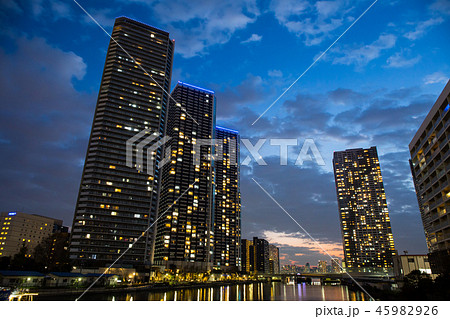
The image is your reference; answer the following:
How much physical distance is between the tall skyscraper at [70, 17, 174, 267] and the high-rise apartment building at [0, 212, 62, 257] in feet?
282

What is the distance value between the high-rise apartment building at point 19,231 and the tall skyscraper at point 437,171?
181m

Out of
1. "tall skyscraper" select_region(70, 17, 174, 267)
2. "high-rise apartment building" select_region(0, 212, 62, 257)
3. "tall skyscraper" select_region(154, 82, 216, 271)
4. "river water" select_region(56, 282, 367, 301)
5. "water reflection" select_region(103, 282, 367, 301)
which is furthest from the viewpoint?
"high-rise apartment building" select_region(0, 212, 62, 257)

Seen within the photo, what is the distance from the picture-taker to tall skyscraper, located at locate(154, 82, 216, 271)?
493 ft

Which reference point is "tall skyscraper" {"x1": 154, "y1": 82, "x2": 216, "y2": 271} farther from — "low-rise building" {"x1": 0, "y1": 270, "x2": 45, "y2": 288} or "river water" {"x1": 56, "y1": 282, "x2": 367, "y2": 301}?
"low-rise building" {"x1": 0, "y1": 270, "x2": 45, "y2": 288}

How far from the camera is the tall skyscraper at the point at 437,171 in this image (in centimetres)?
4612

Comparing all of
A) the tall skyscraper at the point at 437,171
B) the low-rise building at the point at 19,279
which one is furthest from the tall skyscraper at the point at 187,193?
the tall skyscraper at the point at 437,171

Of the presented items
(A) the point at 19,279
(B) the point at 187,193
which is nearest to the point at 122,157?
(A) the point at 19,279

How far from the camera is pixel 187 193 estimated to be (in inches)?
6220

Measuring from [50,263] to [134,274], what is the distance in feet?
84.9

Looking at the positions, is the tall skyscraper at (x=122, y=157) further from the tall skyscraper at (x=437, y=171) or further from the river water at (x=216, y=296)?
the tall skyscraper at (x=437, y=171)

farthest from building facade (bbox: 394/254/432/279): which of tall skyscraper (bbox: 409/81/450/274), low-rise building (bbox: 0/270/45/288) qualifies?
low-rise building (bbox: 0/270/45/288)
